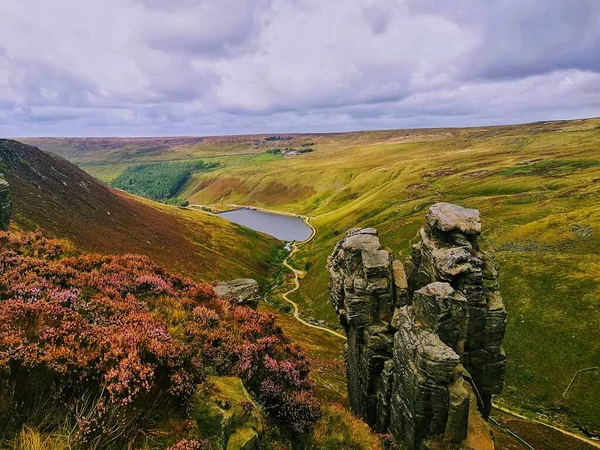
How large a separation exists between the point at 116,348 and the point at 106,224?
91909 mm

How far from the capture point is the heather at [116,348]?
8.88m

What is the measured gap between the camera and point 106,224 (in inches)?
3634

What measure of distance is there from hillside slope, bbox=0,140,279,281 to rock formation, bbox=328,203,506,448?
5696 cm

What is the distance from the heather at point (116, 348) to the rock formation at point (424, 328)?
6.72m

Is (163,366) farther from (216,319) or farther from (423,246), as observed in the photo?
(423,246)

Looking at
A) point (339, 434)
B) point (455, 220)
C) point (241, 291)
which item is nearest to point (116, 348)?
point (339, 434)

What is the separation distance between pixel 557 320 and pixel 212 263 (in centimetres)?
7713

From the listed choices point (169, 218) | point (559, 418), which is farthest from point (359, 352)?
point (169, 218)

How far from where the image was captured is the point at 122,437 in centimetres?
886

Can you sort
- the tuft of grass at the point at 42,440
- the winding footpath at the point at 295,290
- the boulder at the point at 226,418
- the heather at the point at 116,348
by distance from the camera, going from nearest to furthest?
the tuft of grass at the point at 42,440 → the heather at the point at 116,348 → the boulder at the point at 226,418 → the winding footpath at the point at 295,290

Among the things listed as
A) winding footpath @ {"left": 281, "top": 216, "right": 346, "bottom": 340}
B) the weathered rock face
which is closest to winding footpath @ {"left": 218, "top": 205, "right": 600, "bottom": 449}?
winding footpath @ {"left": 281, "top": 216, "right": 346, "bottom": 340}

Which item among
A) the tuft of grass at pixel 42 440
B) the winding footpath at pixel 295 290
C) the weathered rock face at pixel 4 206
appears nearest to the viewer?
the tuft of grass at pixel 42 440

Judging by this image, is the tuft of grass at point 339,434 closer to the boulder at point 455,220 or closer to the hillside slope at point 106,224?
the boulder at point 455,220

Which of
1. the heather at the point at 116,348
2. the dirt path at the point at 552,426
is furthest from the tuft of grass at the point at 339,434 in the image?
the dirt path at the point at 552,426
